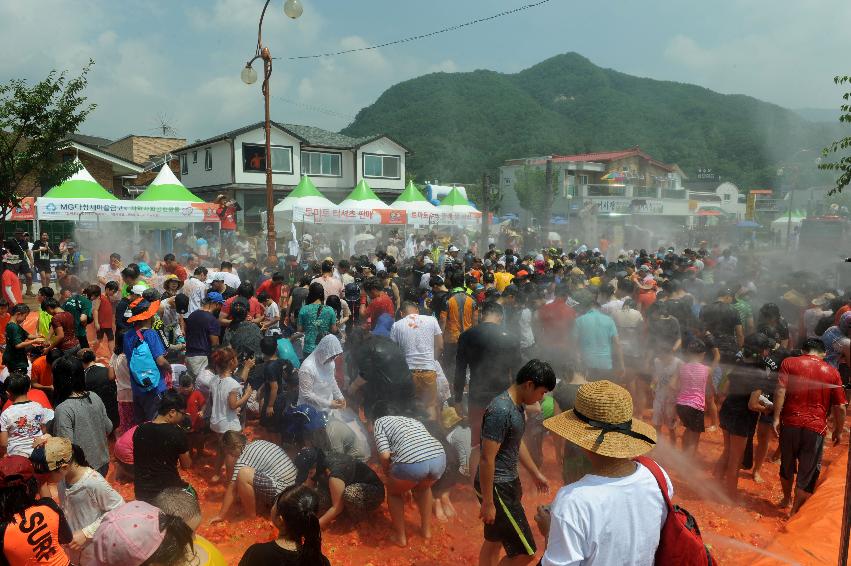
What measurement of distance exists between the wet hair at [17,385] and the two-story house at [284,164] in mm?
28416

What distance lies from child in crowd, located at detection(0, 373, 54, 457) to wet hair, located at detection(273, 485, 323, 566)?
2.79 metres

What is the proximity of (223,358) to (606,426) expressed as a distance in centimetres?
405

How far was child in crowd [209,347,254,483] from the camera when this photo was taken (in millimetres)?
5223

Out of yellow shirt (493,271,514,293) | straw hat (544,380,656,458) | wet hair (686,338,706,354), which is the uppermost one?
straw hat (544,380,656,458)

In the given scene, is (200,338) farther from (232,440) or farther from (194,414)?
(232,440)

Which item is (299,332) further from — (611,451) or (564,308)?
(611,451)

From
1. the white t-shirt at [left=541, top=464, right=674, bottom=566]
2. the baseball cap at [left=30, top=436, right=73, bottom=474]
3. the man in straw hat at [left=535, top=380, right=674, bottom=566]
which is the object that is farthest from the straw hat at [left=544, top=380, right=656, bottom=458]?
the baseball cap at [left=30, top=436, right=73, bottom=474]

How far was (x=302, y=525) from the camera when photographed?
2.67m

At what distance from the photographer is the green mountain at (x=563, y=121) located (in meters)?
65.7

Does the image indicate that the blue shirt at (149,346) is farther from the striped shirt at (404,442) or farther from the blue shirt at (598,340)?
the blue shirt at (598,340)

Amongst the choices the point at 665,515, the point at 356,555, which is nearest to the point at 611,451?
the point at 665,515

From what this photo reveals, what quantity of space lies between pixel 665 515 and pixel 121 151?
51391mm

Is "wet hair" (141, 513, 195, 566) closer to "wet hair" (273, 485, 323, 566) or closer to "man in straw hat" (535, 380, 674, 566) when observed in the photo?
"wet hair" (273, 485, 323, 566)

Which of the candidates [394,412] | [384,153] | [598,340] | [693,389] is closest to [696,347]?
[693,389]
